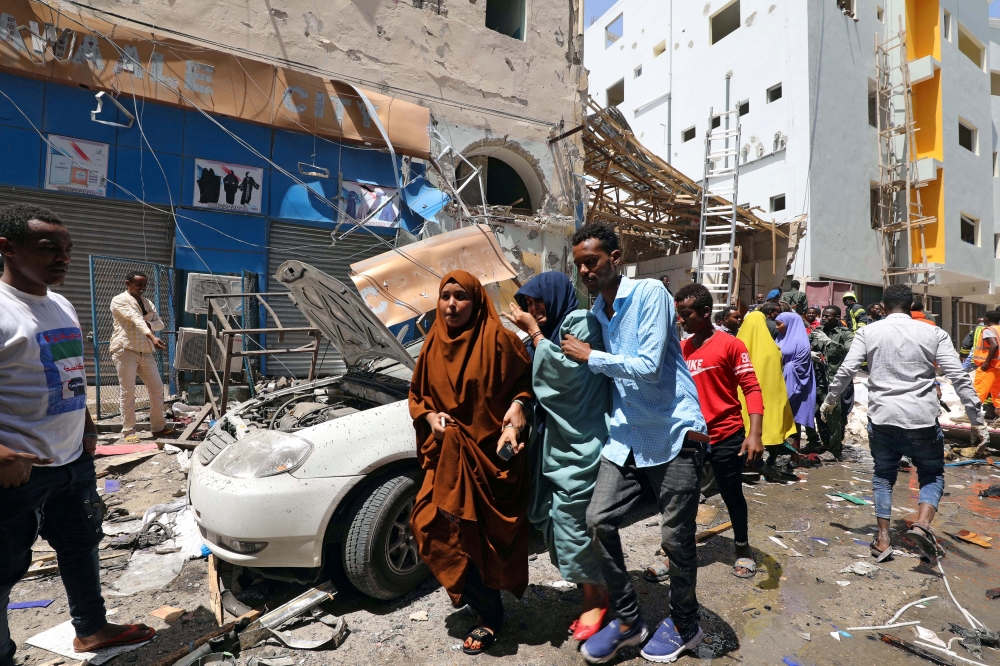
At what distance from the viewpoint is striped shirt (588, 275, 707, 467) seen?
2215 millimetres

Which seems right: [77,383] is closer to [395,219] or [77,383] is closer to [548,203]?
[395,219]

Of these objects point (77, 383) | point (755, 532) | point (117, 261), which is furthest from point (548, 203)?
point (77, 383)

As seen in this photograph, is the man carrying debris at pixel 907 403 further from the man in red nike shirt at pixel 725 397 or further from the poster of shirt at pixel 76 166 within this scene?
the poster of shirt at pixel 76 166

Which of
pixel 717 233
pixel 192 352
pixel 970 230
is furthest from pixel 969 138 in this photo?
pixel 192 352

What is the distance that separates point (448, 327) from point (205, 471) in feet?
5.03

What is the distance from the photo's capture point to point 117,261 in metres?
7.14

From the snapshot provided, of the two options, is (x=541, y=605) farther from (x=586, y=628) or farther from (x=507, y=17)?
(x=507, y=17)

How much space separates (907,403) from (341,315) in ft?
12.3

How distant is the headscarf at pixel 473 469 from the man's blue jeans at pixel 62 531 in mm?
1418

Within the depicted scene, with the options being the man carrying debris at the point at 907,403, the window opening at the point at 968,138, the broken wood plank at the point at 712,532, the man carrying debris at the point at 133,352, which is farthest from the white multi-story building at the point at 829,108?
the man carrying debris at the point at 133,352

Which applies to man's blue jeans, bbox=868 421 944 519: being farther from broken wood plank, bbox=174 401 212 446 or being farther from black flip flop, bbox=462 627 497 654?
broken wood plank, bbox=174 401 212 446

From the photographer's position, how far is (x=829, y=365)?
6.23 m

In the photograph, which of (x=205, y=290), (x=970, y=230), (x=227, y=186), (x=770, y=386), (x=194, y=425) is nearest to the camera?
(x=770, y=386)

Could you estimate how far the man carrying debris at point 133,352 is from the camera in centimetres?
581
